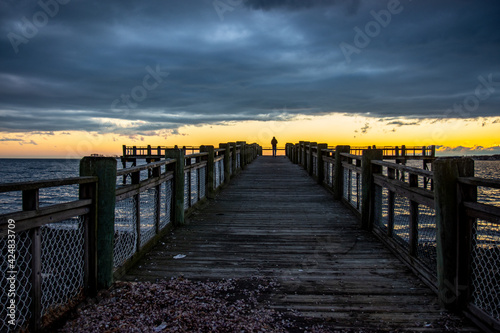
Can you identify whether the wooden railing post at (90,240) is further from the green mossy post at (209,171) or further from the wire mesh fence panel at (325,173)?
the wire mesh fence panel at (325,173)

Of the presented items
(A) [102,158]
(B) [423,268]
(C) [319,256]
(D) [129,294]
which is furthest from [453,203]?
(A) [102,158]

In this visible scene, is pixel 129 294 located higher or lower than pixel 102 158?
lower

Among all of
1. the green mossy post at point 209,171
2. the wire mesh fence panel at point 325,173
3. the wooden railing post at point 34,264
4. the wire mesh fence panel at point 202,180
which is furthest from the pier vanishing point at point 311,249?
the wire mesh fence panel at point 325,173

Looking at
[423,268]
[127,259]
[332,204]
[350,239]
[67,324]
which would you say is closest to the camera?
[67,324]

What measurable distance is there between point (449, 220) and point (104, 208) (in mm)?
3494

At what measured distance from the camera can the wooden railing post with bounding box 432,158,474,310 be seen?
3.30 m

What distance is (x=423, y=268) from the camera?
3.98 m

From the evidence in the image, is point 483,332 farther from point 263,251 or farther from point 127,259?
point 127,259

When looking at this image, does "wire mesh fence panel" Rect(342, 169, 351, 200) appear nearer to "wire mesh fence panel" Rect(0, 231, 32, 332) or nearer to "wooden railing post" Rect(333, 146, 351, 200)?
"wooden railing post" Rect(333, 146, 351, 200)

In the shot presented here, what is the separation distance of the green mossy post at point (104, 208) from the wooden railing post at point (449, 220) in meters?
3.37

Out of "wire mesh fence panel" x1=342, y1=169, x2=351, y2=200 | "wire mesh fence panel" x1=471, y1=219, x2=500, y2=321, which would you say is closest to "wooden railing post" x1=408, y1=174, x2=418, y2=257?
"wire mesh fence panel" x1=471, y1=219, x2=500, y2=321

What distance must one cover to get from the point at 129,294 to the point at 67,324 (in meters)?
0.66

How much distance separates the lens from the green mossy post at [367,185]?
6.25m

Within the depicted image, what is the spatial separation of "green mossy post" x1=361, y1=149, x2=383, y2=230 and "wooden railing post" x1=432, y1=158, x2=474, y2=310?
2.83m
